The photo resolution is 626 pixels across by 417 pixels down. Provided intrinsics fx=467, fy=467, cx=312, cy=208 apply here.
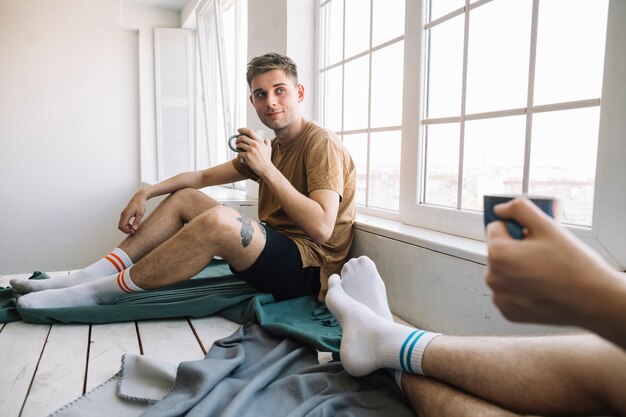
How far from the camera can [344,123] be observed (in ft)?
8.11

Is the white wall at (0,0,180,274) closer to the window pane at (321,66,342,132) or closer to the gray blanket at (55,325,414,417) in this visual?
the window pane at (321,66,342,132)

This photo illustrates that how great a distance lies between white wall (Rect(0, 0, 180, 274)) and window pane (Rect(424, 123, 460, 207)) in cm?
391

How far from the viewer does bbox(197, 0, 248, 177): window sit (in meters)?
3.68

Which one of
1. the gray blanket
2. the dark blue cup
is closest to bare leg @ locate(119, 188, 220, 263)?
the gray blanket

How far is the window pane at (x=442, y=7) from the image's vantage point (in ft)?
5.41

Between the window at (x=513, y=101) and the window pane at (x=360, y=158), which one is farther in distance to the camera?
the window pane at (x=360, y=158)

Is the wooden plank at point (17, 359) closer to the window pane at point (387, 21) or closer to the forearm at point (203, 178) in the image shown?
the forearm at point (203, 178)

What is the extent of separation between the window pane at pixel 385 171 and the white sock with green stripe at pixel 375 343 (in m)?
0.88

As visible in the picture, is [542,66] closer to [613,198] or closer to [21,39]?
[613,198]

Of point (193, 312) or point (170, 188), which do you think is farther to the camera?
point (170, 188)

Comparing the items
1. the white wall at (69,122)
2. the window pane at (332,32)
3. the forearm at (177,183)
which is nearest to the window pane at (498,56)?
the window pane at (332,32)

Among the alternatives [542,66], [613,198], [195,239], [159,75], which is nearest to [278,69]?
[195,239]

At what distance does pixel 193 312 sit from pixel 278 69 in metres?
1.04

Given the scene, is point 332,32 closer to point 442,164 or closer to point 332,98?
point 332,98
